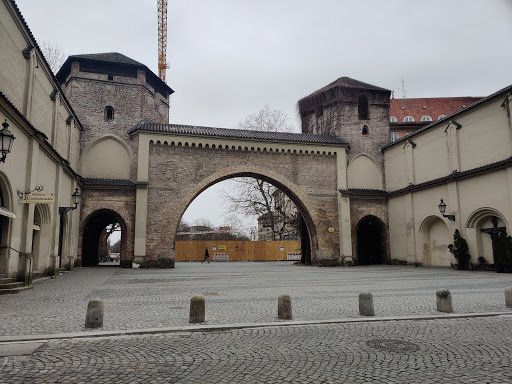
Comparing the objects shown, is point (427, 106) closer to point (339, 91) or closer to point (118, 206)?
→ point (339, 91)

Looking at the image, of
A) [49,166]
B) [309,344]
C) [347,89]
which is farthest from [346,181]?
[309,344]

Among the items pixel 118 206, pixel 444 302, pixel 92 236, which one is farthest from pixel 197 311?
pixel 92 236

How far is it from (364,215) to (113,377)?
83.0ft

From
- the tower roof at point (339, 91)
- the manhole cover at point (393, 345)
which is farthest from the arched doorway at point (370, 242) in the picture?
the manhole cover at point (393, 345)

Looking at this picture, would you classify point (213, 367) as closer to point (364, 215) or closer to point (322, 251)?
point (322, 251)

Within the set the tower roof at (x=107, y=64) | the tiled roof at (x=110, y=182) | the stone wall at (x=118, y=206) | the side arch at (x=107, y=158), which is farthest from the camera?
the tower roof at (x=107, y=64)

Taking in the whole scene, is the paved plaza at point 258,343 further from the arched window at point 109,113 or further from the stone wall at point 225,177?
the arched window at point 109,113

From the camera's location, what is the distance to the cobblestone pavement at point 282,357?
461 cm

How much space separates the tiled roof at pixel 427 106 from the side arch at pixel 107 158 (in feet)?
133

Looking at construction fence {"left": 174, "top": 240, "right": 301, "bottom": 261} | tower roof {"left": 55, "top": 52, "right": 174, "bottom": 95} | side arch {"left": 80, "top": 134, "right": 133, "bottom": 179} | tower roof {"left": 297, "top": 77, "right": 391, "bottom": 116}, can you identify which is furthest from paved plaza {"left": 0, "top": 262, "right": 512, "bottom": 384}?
construction fence {"left": 174, "top": 240, "right": 301, "bottom": 261}

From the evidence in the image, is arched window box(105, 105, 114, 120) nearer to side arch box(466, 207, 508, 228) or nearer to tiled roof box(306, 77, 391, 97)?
tiled roof box(306, 77, 391, 97)

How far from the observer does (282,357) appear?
17.7 ft

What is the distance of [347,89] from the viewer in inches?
1177

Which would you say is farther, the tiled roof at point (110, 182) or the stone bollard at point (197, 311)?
the tiled roof at point (110, 182)
